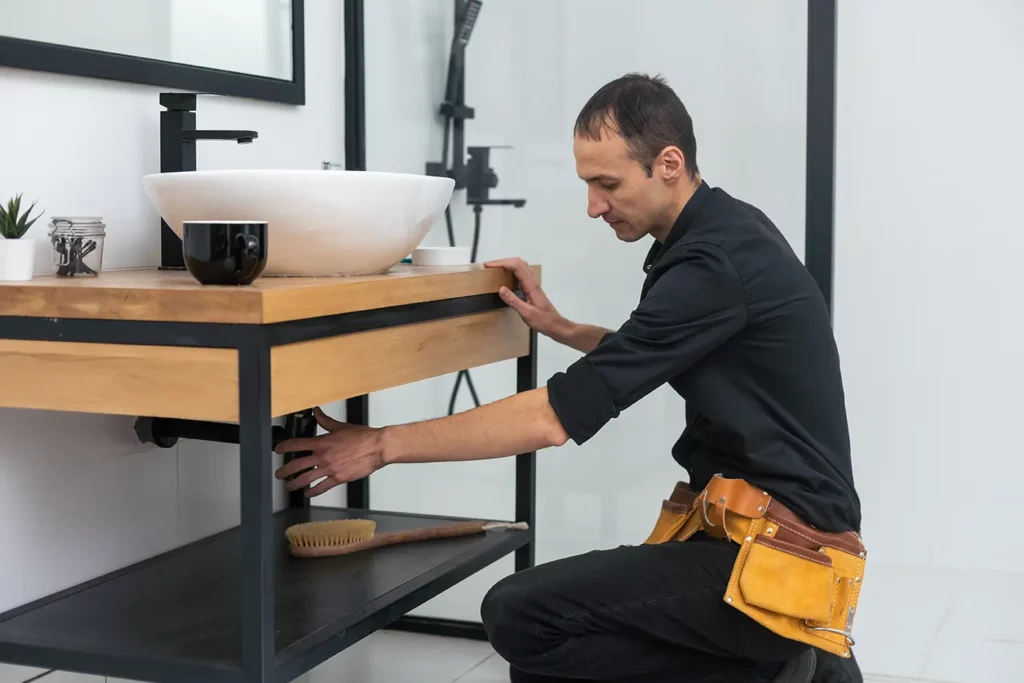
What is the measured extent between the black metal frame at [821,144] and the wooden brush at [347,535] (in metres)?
0.86

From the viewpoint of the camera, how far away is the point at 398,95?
2.69 meters

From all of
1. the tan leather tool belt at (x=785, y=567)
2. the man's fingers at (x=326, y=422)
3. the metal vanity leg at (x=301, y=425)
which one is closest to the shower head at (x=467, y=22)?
the metal vanity leg at (x=301, y=425)

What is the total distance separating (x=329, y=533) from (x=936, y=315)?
1225 millimetres

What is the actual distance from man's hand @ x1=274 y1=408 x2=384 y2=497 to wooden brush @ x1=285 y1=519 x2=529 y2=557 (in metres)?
0.32

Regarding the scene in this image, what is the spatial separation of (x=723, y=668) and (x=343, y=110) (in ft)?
4.86

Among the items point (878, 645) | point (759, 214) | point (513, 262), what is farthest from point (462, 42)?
point (878, 645)

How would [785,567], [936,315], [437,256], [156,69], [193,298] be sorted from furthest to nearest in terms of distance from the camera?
[936,315], [437,256], [156,69], [785,567], [193,298]

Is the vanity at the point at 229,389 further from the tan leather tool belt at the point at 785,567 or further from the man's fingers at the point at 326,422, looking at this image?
Result: the tan leather tool belt at the point at 785,567

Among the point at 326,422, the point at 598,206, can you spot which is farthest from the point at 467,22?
the point at 326,422

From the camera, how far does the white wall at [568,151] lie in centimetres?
242

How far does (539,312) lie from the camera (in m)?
2.15

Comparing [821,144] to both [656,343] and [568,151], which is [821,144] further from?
[656,343]

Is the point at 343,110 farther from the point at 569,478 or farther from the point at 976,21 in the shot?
the point at 976,21

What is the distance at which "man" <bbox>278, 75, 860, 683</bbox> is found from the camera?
1.75m
